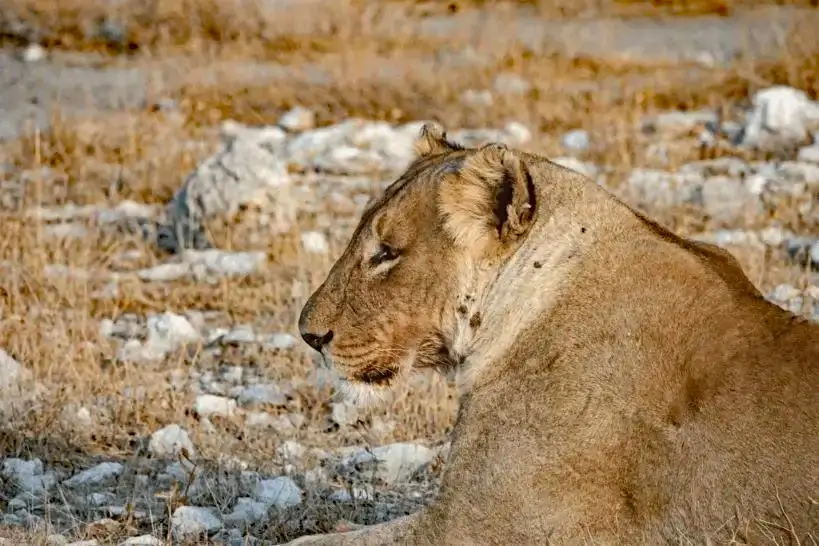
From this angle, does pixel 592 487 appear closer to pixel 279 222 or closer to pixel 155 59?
pixel 279 222

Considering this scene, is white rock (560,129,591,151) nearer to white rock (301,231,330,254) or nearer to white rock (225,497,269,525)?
white rock (301,231,330,254)

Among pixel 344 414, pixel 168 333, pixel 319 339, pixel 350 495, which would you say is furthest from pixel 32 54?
pixel 319 339

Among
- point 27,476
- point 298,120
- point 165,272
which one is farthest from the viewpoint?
point 298,120

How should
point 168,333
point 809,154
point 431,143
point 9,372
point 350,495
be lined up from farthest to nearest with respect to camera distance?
point 809,154 → point 168,333 → point 9,372 → point 350,495 → point 431,143

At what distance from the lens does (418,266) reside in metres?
4.12

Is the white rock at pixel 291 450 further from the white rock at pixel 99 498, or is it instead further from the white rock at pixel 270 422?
the white rock at pixel 99 498

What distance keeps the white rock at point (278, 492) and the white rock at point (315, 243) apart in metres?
3.48

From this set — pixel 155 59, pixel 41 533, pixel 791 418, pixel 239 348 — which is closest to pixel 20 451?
pixel 41 533

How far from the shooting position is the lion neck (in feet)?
13.0

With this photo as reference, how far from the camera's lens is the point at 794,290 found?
24.4 feet

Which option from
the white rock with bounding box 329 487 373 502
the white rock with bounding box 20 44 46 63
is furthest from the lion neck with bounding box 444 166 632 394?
the white rock with bounding box 20 44 46 63

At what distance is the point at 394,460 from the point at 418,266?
1.61 m

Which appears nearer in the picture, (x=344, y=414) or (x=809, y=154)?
(x=344, y=414)

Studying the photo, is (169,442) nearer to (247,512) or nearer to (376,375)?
(247,512)
